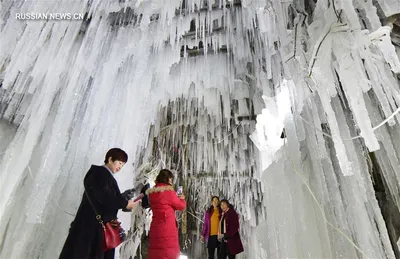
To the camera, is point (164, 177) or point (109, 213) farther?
point (164, 177)

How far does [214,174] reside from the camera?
788cm

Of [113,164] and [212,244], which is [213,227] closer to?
[212,244]

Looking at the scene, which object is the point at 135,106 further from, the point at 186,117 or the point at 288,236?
the point at 288,236

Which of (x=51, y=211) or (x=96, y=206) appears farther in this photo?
(x=51, y=211)

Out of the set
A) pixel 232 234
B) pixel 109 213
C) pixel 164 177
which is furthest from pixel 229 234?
pixel 109 213

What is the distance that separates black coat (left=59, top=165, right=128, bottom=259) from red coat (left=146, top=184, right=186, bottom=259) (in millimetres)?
557

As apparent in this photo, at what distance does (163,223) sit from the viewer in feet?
8.14

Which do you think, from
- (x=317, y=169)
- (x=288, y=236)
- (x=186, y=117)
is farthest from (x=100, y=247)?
(x=186, y=117)

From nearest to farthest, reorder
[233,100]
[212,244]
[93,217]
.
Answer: [93,217] → [212,244] → [233,100]

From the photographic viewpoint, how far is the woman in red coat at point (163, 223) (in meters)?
2.43

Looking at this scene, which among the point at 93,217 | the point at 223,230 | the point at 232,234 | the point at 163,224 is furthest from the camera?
the point at 223,230

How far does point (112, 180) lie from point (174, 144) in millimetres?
4647

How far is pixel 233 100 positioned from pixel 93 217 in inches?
139
